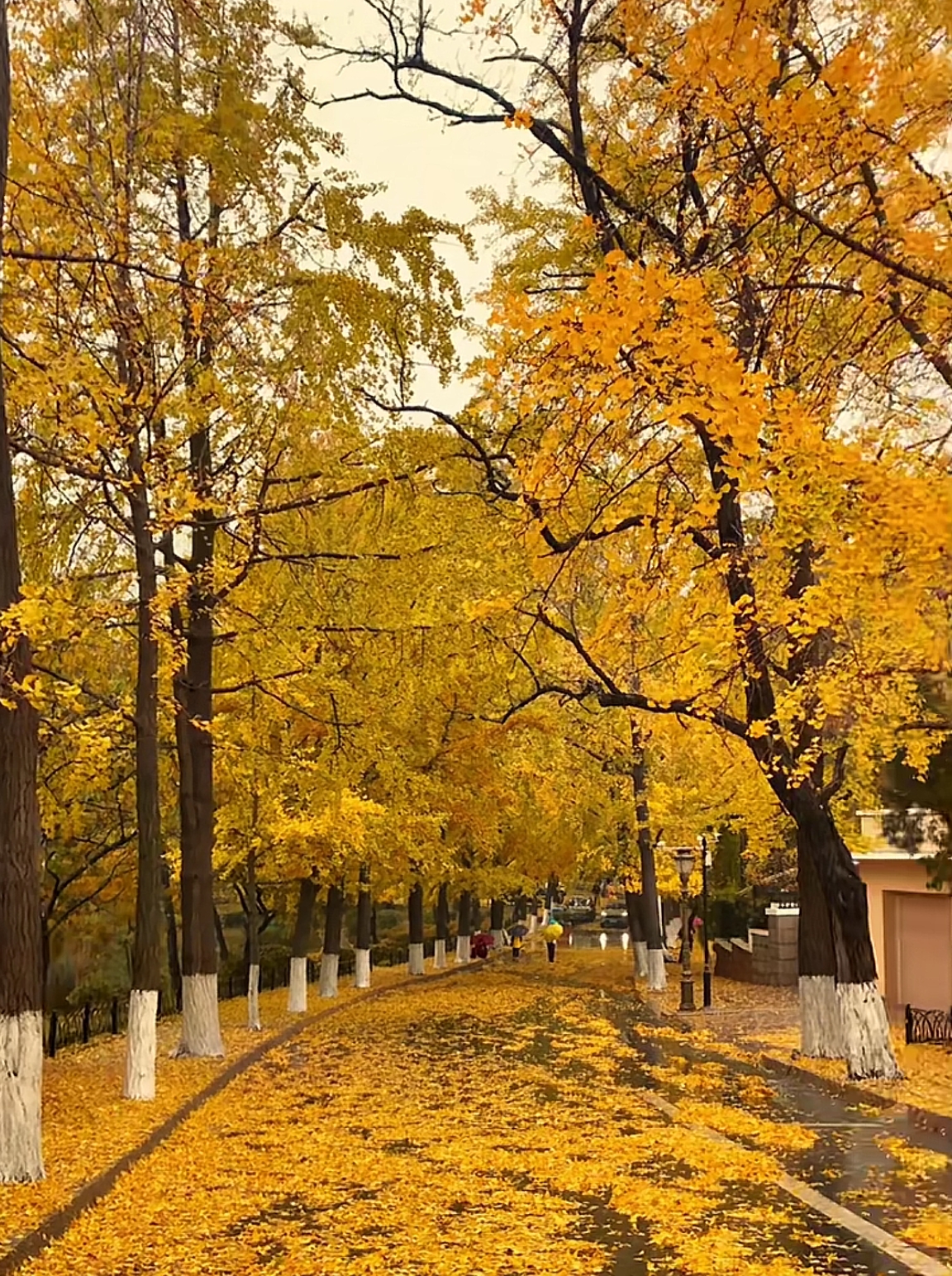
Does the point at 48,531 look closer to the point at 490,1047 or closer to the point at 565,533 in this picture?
the point at 565,533

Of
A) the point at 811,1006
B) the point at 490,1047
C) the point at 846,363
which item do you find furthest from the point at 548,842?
the point at 846,363

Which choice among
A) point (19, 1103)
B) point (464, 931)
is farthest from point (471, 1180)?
point (464, 931)

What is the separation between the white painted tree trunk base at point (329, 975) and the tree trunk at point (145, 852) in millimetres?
17062

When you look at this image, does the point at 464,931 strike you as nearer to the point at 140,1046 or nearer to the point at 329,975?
the point at 329,975

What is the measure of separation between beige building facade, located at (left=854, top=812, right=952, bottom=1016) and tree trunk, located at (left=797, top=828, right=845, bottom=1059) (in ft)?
29.6

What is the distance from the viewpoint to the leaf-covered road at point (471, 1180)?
8969 millimetres

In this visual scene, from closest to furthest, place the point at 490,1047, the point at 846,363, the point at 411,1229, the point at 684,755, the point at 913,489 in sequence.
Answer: the point at 913,489 → the point at 846,363 → the point at 411,1229 → the point at 490,1047 → the point at 684,755

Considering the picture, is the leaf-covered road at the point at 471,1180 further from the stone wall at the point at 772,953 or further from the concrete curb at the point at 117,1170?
the stone wall at the point at 772,953

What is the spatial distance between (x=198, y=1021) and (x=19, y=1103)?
9.58 m

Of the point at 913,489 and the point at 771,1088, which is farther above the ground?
the point at 913,489

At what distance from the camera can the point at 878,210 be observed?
7.66m

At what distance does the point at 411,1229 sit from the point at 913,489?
6.15 metres

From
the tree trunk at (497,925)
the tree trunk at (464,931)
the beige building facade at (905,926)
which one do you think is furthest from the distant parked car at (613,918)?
the beige building facade at (905,926)

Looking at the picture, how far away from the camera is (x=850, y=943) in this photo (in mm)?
17203
